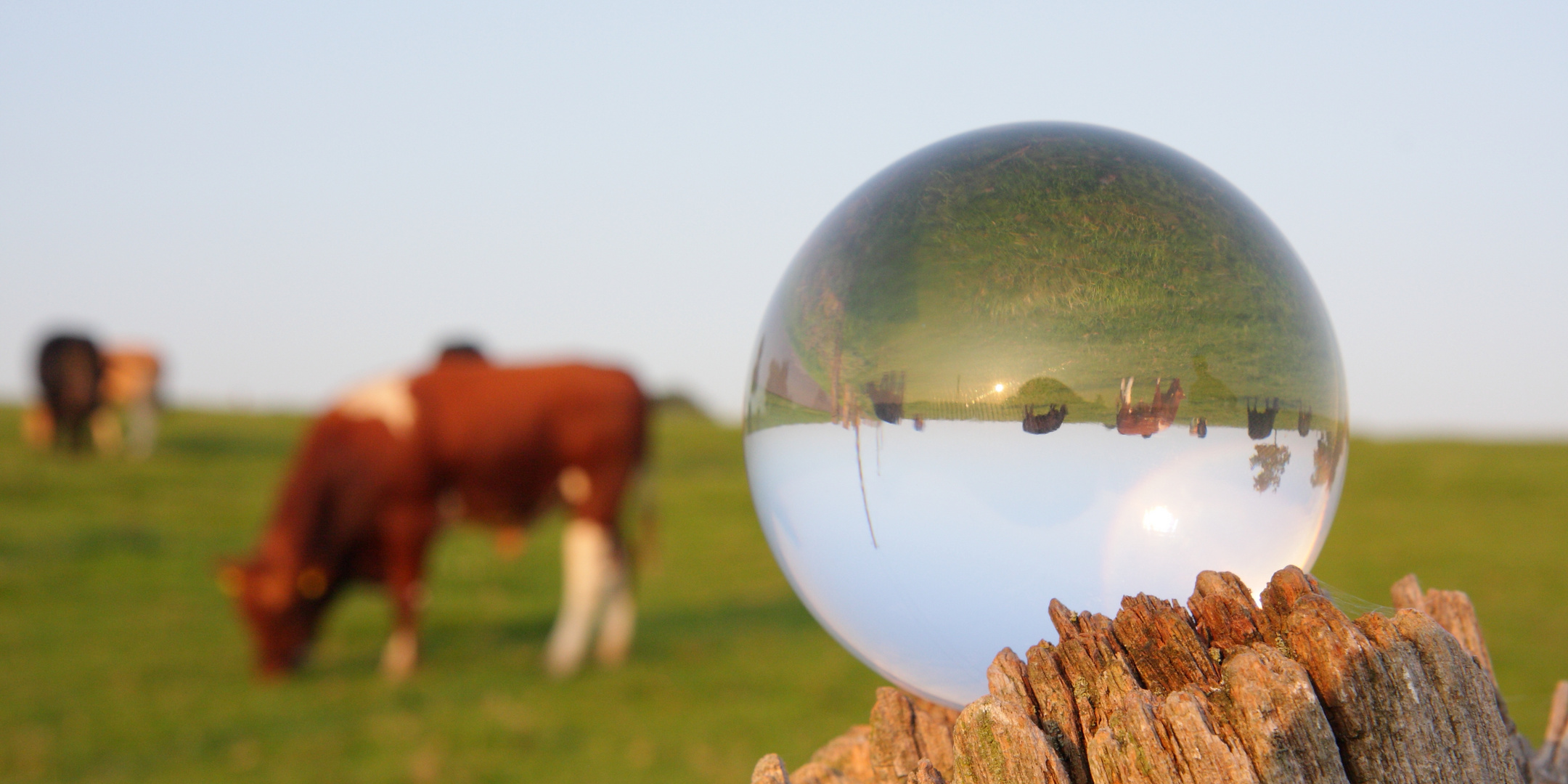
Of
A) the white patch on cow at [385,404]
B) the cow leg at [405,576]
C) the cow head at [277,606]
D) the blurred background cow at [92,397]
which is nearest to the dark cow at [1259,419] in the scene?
the white patch on cow at [385,404]

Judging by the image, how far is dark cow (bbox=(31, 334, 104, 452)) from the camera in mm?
24000

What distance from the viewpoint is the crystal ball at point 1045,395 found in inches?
70.9

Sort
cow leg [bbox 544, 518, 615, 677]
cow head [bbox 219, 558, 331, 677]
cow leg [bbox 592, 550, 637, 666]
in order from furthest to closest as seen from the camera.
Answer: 1. cow leg [bbox 592, 550, 637, 666]
2. cow leg [bbox 544, 518, 615, 677]
3. cow head [bbox 219, 558, 331, 677]

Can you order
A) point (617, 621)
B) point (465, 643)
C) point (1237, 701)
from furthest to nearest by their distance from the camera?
point (465, 643) → point (617, 621) → point (1237, 701)

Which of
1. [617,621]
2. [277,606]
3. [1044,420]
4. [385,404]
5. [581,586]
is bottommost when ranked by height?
[617,621]

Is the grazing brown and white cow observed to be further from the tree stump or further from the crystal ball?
the tree stump

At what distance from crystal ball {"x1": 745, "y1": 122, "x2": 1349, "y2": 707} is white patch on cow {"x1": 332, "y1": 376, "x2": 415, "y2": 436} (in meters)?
10.4

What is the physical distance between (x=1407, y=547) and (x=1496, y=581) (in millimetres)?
2247

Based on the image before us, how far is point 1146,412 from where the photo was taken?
179 cm

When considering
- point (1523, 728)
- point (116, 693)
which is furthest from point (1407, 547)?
point (116, 693)

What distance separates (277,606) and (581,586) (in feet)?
10.8

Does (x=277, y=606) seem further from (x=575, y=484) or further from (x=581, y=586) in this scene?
(x=575, y=484)

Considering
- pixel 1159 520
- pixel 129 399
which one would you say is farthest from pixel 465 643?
pixel 129 399

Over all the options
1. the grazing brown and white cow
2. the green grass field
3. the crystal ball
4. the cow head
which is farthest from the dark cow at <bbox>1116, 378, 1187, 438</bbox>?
the cow head
